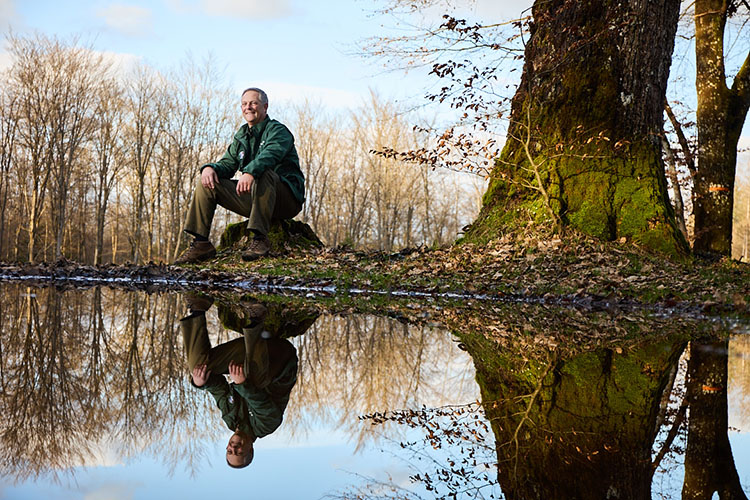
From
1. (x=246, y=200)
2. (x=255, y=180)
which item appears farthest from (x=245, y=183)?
(x=246, y=200)

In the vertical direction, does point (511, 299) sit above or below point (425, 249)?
below

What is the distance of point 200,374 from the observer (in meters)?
2.28

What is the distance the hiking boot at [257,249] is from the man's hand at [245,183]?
0.95 m

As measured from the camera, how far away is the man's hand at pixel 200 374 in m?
2.13

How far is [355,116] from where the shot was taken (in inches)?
1511

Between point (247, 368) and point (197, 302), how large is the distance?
2.92 m

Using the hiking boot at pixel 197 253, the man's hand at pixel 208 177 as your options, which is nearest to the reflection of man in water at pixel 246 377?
the man's hand at pixel 208 177

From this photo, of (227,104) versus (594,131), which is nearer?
(594,131)

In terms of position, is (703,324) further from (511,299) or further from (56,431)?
(56,431)

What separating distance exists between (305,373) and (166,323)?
5.99ft

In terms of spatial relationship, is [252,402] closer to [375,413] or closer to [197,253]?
[375,413]

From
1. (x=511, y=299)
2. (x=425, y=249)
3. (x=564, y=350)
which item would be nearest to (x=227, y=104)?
(x=425, y=249)

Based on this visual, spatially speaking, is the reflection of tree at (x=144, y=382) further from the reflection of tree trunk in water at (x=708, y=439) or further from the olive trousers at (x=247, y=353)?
the reflection of tree trunk in water at (x=708, y=439)

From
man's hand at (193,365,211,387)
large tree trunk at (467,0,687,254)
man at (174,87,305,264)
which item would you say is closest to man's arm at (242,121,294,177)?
man at (174,87,305,264)
